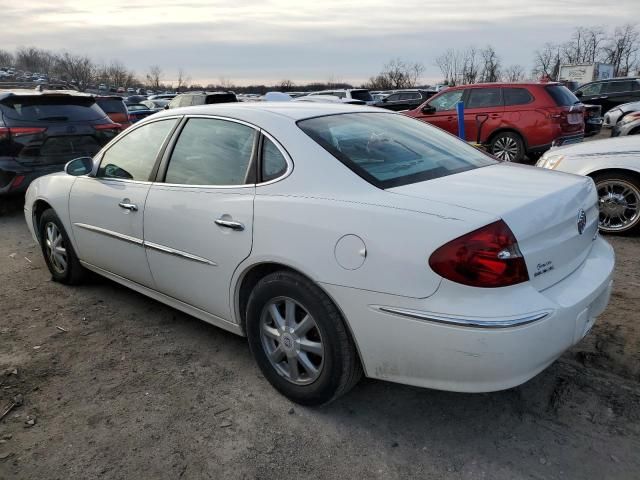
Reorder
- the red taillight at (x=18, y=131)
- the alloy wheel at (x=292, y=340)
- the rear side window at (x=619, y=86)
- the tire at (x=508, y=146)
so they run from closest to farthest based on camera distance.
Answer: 1. the alloy wheel at (x=292, y=340)
2. the red taillight at (x=18, y=131)
3. the tire at (x=508, y=146)
4. the rear side window at (x=619, y=86)

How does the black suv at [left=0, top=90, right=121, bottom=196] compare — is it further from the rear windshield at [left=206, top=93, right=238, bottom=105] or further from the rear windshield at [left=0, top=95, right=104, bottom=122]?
A: the rear windshield at [left=206, top=93, right=238, bottom=105]

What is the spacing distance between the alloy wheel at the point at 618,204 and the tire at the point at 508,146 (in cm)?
445

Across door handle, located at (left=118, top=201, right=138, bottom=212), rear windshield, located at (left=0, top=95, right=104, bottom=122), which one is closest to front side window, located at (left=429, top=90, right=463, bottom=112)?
rear windshield, located at (left=0, top=95, right=104, bottom=122)

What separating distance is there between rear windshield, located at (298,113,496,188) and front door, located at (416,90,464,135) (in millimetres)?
7796

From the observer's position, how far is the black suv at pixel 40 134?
6.62 m

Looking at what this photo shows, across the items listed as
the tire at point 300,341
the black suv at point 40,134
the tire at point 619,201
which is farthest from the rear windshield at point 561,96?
the tire at point 300,341

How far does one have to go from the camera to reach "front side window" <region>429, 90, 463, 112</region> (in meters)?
10.8

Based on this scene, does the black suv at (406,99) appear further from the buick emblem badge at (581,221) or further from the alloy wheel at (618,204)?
the buick emblem badge at (581,221)

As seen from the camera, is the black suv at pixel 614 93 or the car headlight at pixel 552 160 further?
the black suv at pixel 614 93

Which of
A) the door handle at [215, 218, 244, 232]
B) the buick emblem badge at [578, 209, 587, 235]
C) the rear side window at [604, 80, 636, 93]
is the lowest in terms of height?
the door handle at [215, 218, 244, 232]

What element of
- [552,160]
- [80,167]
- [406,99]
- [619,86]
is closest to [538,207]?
[80,167]

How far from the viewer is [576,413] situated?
2.56 metres

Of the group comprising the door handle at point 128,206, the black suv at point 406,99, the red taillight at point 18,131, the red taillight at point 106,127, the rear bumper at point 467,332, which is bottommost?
the rear bumper at point 467,332

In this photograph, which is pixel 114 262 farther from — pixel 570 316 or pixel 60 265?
pixel 570 316
